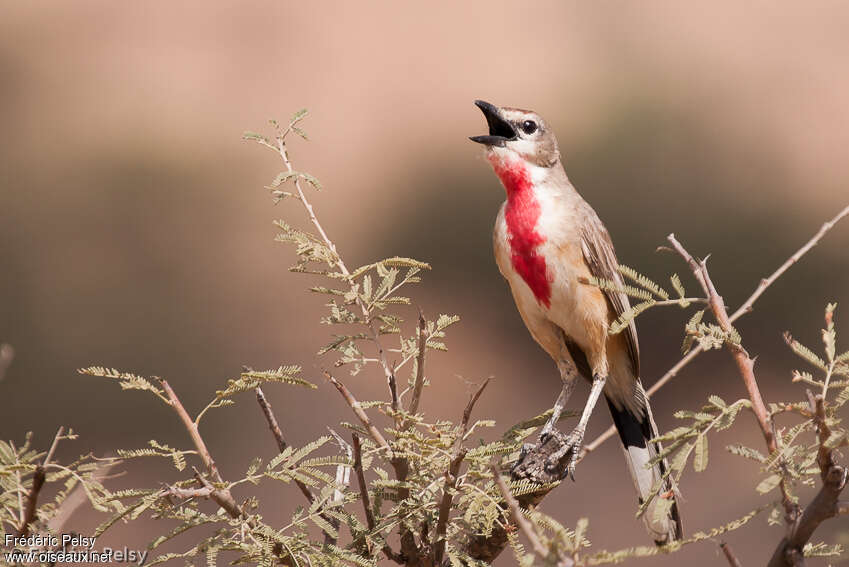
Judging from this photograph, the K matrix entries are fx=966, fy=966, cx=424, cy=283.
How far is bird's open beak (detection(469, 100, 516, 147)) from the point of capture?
422 cm

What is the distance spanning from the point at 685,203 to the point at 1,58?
10.00 m

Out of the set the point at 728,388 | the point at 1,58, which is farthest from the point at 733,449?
the point at 1,58

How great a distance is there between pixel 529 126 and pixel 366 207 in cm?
884

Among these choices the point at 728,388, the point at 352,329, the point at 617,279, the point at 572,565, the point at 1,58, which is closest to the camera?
the point at 572,565

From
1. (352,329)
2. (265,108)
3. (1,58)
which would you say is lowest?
(352,329)

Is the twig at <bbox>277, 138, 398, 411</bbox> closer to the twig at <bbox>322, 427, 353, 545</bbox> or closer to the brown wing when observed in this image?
the twig at <bbox>322, 427, 353, 545</bbox>

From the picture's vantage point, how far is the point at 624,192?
454 inches

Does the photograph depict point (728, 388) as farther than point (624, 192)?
No

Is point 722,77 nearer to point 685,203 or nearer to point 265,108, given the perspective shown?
point 685,203

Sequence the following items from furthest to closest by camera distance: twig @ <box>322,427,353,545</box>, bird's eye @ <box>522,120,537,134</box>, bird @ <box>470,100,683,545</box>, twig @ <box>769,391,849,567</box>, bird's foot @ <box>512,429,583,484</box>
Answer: bird's eye @ <box>522,120,537,134</box> → bird @ <box>470,100,683,545</box> → bird's foot @ <box>512,429,583,484</box> → twig @ <box>322,427,353,545</box> → twig @ <box>769,391,849,567</box>

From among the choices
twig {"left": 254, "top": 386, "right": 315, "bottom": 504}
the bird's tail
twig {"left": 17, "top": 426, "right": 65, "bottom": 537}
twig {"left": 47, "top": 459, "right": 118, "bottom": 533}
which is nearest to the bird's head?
the bird's tail

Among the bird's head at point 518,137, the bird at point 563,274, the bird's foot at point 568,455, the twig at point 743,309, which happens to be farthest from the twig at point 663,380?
the bird's head at point 518,137

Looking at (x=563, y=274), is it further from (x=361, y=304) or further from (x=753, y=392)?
(x=753, y=392)

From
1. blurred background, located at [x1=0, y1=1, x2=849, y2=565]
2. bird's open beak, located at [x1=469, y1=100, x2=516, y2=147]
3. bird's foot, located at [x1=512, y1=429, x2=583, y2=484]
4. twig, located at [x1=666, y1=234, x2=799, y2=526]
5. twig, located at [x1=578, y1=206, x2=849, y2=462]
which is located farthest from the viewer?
blurred background, located at [x1=0, y1=1, x2=849, y2=565]
